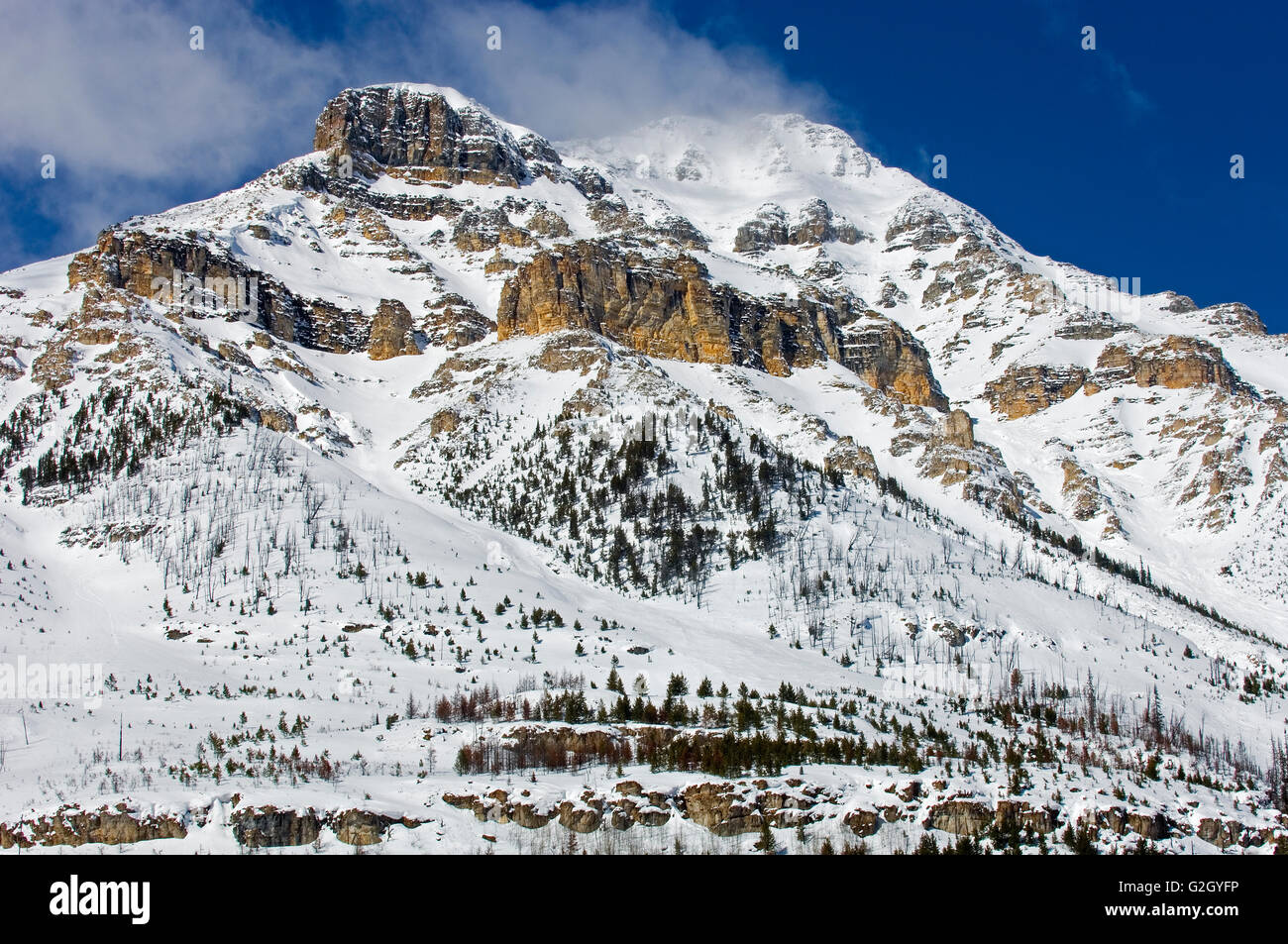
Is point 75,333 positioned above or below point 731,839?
above

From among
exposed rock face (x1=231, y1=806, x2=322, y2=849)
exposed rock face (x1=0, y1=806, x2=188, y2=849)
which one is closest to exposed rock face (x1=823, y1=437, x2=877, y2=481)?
exposed rock face (x1=231, y1=806, x2=322, y2=849)

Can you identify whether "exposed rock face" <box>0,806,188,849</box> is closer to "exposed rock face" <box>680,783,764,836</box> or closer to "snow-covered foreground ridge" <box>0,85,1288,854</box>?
"snow-covered foreground ridge" <box>0,85,1288,854</box>

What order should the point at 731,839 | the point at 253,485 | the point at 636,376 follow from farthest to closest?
the point at 636,376
the point at 253,485
the point at 731,839

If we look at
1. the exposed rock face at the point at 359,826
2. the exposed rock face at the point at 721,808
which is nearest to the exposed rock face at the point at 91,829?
the exposed rock face at the point at 359,826

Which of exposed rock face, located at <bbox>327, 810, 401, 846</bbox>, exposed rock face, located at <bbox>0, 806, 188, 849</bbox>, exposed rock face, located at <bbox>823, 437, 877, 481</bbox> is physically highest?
exposed rock face, located at <bbox>823, 437, 877, 481</bbox>

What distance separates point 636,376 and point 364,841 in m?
137

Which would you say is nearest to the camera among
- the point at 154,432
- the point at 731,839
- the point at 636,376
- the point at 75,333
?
the point at 731,839

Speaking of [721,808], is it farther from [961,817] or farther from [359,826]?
[359,826]

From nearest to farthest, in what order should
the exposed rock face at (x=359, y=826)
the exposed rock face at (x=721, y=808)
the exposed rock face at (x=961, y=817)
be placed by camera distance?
the exposed rock face at (x=359, y=826)
the exposed rock face at (x=721, y=808)
the exposed rock face at (x=961, y=817)

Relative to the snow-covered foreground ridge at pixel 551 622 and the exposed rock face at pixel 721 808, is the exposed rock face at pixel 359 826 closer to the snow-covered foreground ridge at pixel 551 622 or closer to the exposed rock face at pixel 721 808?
the snow-covered foreground ridge at pixel 551 622

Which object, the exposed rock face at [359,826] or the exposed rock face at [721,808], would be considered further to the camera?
the exposed rock face at [721,808]
